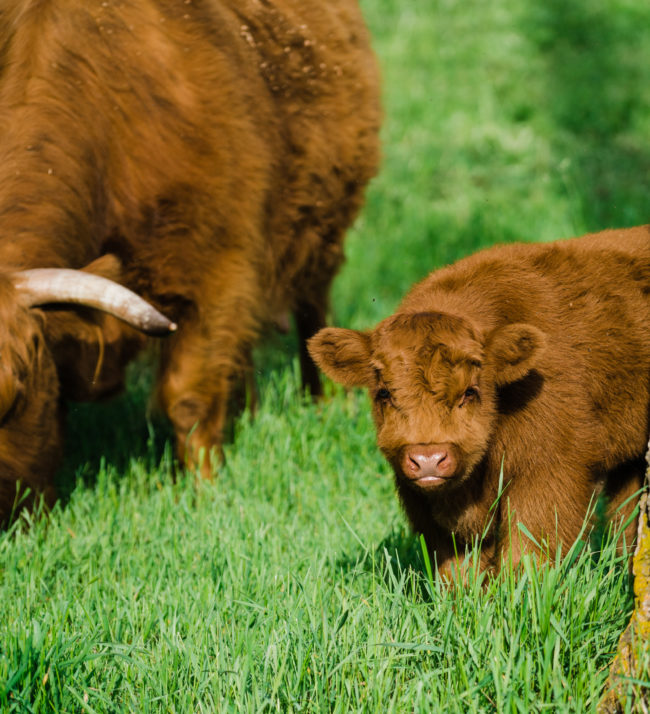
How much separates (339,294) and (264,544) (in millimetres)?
4408

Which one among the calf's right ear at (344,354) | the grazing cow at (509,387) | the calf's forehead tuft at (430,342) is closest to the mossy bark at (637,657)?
the grazing cow at (509,387)

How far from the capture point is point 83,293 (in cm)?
370

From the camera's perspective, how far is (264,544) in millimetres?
3709

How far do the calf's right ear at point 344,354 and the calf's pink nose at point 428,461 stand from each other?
45cm

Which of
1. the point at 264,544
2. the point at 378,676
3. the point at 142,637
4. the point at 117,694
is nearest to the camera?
the point at 378,676

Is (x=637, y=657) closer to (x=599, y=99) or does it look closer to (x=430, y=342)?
(x=430, y=342)

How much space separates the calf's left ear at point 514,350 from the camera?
2869mm

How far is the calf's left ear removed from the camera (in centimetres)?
287

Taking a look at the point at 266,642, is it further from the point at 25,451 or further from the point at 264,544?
the point at 25,451

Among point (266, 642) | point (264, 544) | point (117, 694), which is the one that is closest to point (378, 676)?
point (266, 642)

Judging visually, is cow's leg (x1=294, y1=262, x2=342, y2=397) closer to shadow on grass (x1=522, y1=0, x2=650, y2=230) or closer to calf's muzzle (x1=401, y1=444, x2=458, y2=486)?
shadow on grass (x1=522, y1=0, x2=650, y2=230)

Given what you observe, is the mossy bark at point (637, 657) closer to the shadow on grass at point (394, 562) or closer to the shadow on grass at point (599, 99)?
the shadow on grass at point (394, 562)

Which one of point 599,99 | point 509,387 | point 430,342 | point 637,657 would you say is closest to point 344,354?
point 430,342

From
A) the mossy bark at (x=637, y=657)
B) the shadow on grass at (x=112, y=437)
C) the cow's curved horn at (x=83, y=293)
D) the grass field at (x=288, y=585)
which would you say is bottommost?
the shadow on grass at (x=112, y=437)
